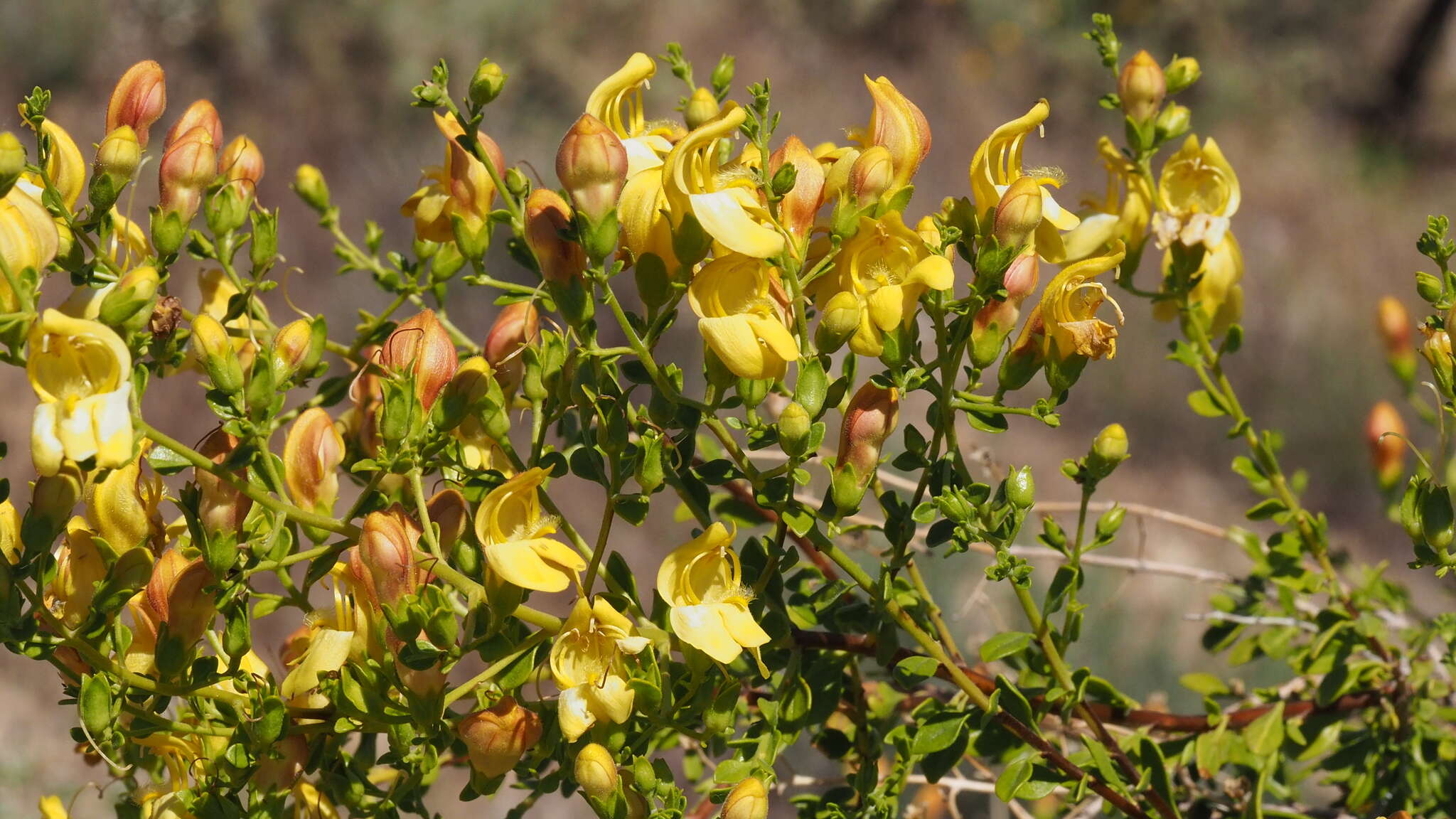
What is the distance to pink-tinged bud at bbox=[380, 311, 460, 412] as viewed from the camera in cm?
81

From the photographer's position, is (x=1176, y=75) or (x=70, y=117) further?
(x=70, y=117)

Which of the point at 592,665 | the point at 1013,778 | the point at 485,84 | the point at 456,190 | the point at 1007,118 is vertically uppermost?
the point at 485,84

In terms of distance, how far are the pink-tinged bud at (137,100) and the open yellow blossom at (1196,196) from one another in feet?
2.74

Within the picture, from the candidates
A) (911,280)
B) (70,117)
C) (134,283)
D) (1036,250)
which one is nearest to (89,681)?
(134,283)

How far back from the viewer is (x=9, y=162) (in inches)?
27.5

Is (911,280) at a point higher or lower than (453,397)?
higher

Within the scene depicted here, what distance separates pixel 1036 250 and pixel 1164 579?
390 cm

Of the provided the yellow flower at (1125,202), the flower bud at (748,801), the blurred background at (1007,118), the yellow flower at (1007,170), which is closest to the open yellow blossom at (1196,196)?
the yellow flower at (1125,202)

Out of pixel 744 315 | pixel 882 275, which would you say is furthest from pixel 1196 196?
pixel 744 315

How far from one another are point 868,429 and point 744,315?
0.12 metres

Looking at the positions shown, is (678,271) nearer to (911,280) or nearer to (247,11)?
(911,280)

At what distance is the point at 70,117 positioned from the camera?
600 cm

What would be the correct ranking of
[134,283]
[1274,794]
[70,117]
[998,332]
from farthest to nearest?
[70,117], [1274,794], [998,332], [134,283]

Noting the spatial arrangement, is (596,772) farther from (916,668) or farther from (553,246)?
(553,246)
